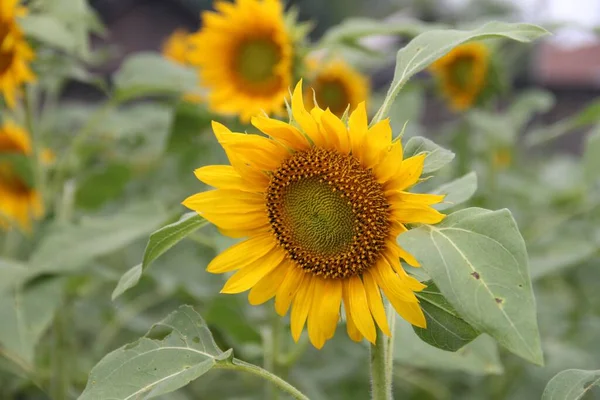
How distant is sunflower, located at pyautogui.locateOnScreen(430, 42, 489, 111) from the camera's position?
196 cm

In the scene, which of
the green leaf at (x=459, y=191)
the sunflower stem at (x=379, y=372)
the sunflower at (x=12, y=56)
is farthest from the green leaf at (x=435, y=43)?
the sunflower at (x=12, y=56)

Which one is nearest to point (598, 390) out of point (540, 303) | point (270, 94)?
point (540, 303)

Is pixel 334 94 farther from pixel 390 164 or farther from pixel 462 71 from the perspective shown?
pixel 390 164

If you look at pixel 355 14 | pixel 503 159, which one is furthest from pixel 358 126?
pixel 355 14

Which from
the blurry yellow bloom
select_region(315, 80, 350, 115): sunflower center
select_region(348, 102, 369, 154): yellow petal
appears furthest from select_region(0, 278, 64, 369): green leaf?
the blurry yellow bloom

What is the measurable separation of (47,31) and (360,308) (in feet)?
2.66

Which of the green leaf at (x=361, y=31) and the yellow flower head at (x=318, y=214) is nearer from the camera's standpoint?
the yellow flower head at (x=318, y=214)

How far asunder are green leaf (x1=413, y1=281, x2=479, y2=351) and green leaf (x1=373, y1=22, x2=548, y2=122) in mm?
181

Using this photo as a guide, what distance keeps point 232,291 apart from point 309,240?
0.32 ft

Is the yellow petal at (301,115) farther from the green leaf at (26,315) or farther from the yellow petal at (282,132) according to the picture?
the green leaf at (26,315)

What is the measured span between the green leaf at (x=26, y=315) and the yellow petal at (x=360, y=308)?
0.59 meters

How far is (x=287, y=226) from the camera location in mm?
804

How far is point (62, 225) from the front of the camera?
4.04 ft

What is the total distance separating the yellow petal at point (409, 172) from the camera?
26.8 inches
